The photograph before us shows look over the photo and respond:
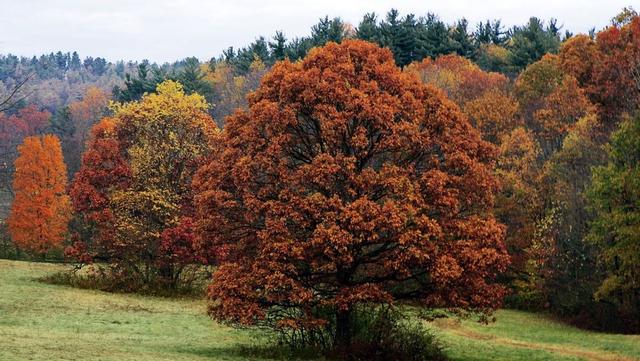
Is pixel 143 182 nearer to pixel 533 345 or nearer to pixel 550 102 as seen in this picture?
pixel 533 345

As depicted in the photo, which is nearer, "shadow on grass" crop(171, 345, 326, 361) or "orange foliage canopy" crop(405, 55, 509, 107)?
"shadow on grass" crop(171, 345, 326, 361)

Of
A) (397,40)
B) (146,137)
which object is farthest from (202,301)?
(397,40)

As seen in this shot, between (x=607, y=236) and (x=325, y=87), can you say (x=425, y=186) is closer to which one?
(x=325, y=87)

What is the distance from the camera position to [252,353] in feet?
107

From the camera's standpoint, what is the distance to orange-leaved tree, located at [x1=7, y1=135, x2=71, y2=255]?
270ft

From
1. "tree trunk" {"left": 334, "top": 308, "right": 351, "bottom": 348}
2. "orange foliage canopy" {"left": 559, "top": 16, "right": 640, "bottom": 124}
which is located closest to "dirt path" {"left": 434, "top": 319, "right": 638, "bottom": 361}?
"tree trunk" {"left": 334, "top": 308, "right": 351, "bottom": 348}

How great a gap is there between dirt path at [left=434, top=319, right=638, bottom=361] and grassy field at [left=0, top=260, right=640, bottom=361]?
2.0 inches

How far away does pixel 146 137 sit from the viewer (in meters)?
60.5

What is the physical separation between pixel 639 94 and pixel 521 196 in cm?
1261

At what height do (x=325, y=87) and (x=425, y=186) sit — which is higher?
(x=325, y=87)

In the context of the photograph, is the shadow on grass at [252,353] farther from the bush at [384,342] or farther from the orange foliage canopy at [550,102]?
the orange foliage canopy at [550,102]

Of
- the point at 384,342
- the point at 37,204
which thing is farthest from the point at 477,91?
the point at 384,342

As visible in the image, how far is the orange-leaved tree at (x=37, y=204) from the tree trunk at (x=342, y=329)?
5716 cm

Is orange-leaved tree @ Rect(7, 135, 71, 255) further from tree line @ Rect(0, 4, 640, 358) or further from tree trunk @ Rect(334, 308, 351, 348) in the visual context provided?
tree trunk @ Rect(334, 308, 351, 348)
